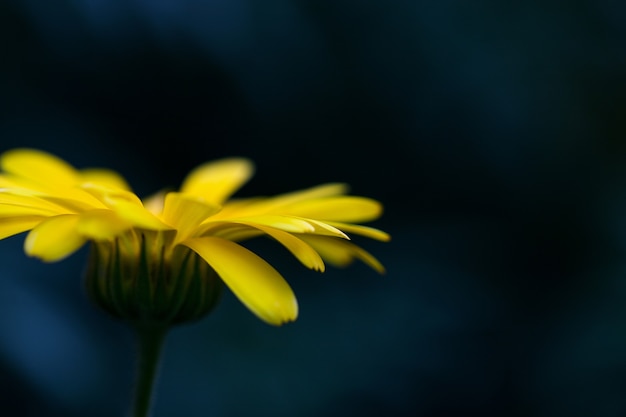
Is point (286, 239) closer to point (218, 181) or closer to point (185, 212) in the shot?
point (185, 212)

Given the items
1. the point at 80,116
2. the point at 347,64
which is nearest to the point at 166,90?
the point at 80,116

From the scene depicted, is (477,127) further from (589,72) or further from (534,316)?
(534,316)

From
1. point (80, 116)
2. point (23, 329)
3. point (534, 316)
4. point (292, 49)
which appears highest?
point (292, 49)

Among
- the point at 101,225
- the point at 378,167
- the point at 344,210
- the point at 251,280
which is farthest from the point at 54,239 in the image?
the point at 378,167

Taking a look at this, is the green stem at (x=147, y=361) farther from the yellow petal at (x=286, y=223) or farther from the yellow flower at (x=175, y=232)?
the yellow petal at (x=286, y=223)

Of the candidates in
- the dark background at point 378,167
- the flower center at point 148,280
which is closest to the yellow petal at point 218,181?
the flower center at point 148,280
